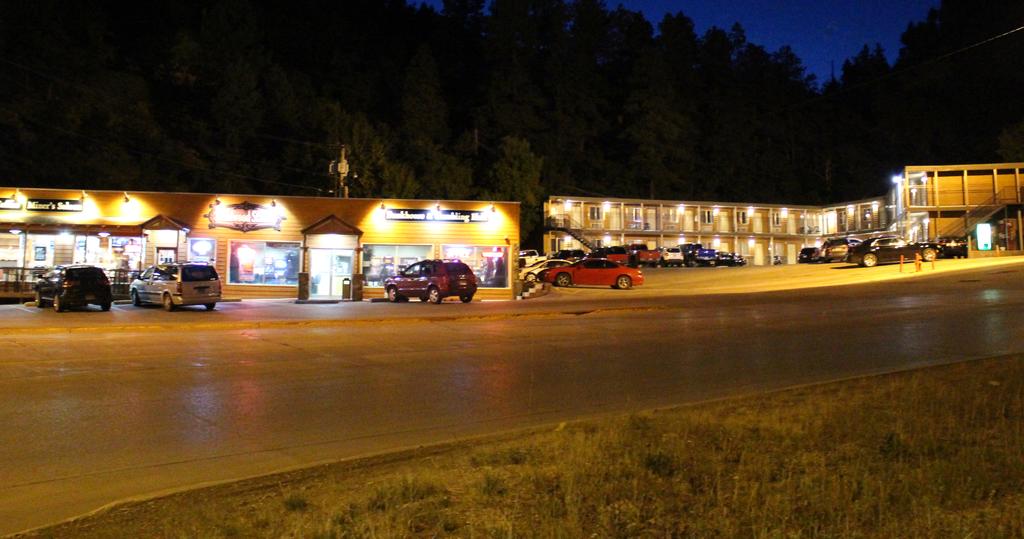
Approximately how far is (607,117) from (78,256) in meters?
69.0

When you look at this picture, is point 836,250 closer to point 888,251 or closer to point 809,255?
point 809,255

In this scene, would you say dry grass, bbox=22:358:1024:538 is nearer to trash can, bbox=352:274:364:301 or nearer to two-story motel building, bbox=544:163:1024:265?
trash can, bbox=352:274:364:301

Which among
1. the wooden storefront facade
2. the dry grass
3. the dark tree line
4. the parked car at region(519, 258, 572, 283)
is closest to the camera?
the dry grass

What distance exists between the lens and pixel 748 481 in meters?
5.74

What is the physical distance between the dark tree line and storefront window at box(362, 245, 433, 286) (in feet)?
75.4

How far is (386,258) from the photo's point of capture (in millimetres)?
35844

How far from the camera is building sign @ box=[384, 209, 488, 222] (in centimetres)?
3566

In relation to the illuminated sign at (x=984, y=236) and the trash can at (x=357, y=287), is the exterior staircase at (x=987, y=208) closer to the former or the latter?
the illuminated sign at (x=984, y=236)

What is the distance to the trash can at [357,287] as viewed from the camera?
33281mm

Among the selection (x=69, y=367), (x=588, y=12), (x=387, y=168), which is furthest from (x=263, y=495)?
(x=588, y=12)

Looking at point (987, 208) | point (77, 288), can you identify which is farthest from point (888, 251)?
point (77, 288)

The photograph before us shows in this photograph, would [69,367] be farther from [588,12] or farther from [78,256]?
[588,12]

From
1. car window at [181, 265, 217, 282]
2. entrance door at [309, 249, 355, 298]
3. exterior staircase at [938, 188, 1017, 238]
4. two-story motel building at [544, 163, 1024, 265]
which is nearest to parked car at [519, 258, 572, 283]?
entrance door at [309, 249, 355, 298]

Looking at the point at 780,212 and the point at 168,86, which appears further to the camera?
the point at 780,212
